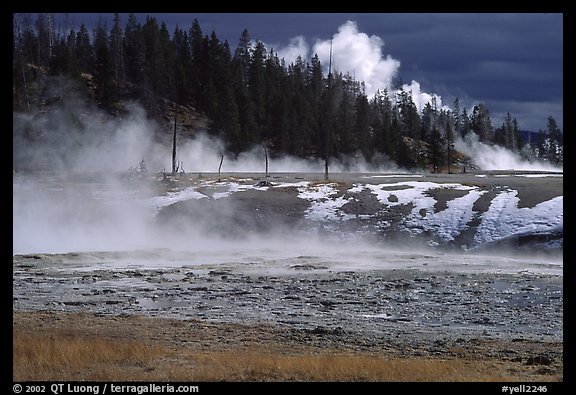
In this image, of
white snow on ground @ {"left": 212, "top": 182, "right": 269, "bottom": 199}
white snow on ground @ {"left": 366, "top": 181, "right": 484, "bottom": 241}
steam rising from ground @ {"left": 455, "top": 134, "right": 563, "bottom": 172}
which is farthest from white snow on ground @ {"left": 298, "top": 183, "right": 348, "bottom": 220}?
steam rising from ground @ {"left": 455, "top": 134, "right": 563, "bottom": 172}

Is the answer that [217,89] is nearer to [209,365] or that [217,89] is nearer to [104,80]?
[104,80]

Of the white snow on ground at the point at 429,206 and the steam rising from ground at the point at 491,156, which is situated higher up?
the steam rising from ground at the point at 491,156

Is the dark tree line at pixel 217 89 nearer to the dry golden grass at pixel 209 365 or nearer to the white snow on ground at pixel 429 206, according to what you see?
the white snow on ground at pixel 429 206

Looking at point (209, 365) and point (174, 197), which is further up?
point (174, 197)

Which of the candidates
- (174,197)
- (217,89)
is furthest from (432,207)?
(217,89)

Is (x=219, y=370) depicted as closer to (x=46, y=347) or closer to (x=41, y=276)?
(x=46, y=347)

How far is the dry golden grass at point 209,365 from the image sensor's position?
10508 mm

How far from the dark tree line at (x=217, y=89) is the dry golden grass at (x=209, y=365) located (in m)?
70.8

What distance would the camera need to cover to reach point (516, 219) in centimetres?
3709

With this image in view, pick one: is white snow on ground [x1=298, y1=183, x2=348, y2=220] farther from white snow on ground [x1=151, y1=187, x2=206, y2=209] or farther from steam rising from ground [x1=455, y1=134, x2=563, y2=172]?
steam rising from ground [x1=455, y1=134, x2=563, y2=172]

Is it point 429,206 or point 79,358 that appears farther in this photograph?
point 429,206

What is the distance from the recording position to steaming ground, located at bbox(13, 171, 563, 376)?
60.0ft

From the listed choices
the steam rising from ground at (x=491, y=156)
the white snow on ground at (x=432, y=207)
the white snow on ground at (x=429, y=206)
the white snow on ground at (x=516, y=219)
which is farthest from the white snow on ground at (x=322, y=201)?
the steam rising from ground at (x=491, y=156)

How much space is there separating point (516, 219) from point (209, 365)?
2967 cm
